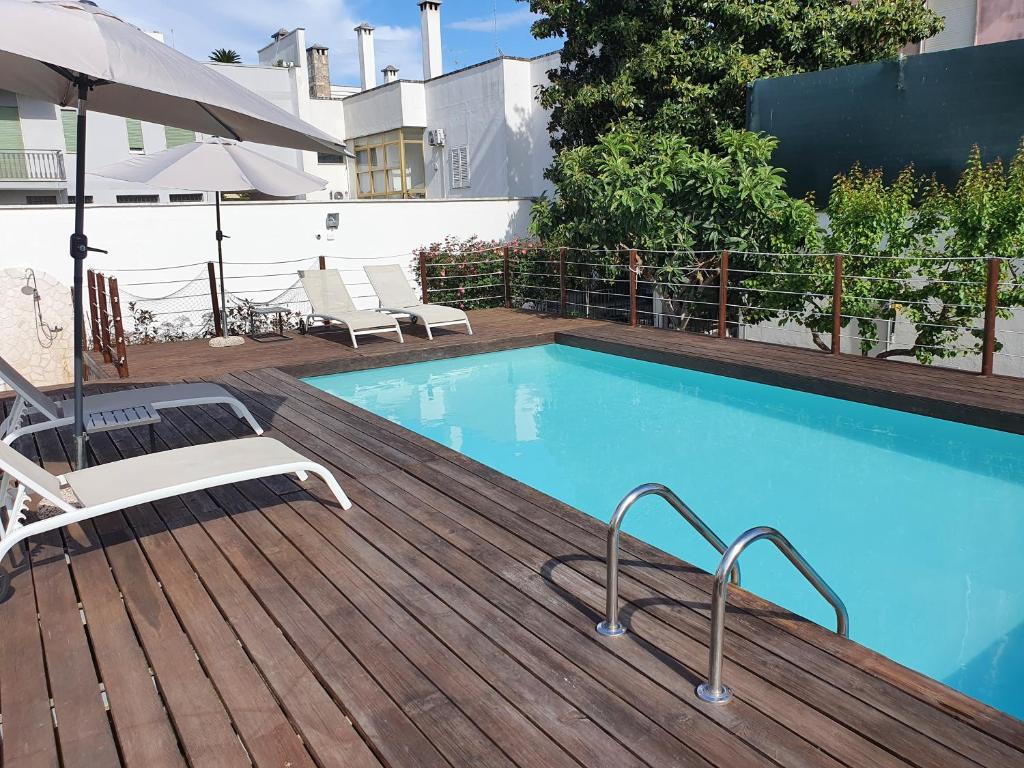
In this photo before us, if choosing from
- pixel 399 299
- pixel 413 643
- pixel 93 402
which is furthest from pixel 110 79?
pixel 399 299

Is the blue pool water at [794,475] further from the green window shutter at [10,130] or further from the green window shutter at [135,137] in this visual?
the green window shutter at [10,130]

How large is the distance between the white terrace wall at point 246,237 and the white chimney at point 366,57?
16.7m

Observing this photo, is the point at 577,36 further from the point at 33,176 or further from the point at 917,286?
the point at 33,176

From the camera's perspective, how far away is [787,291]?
9.73 metres

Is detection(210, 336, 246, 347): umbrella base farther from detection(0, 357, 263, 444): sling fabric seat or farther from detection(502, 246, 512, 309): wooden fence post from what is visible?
detection(0, 357, 263, 444): sling fabric seat

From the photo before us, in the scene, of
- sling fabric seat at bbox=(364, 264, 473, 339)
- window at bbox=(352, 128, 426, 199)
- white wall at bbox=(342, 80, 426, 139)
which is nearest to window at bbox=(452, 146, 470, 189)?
white wall at bbox=(342, 80, 426, 139)

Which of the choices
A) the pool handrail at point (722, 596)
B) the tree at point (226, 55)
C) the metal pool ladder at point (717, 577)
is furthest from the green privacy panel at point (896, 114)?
the tree at point (226, 55)

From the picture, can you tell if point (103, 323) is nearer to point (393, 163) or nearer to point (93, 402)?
point (93, 402)

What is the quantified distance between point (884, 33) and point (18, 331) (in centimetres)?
1311

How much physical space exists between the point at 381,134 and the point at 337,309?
598 inches

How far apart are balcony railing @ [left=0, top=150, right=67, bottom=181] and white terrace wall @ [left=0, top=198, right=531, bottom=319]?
16640 mm

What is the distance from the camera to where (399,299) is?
436 inches

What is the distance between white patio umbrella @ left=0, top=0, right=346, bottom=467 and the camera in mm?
3092

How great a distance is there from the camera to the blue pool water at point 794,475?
4441mm
